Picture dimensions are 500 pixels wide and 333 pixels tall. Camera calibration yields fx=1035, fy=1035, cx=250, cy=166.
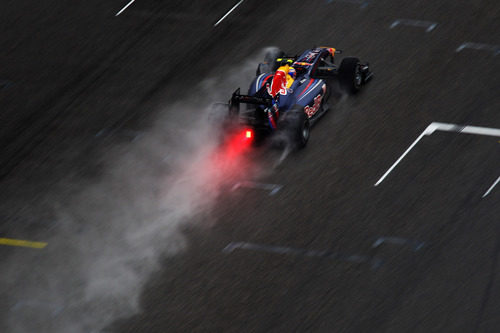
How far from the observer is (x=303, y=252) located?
57.2 feet

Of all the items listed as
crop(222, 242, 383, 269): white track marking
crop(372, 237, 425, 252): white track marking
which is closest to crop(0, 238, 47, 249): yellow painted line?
crop(222, 242, 383, 269): white track marking

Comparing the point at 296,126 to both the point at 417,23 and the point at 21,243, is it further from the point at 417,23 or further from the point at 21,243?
the point at 417,23

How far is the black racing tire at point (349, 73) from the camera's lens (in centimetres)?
2145

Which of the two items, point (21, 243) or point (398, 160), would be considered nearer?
point (21, 243)

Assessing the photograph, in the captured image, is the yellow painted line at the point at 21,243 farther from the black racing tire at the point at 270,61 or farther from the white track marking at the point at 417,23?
the white track marking at the point at 417,23

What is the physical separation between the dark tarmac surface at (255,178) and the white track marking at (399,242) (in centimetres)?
4

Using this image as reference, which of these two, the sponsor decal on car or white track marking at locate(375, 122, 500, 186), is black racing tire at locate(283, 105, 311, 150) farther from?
white track marking at locate(375, 122, 500, 186)

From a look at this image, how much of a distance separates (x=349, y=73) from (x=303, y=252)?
5.40m

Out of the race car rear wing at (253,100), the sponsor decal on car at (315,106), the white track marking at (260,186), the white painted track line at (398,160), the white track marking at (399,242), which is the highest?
the race car rear wing at (253,100)

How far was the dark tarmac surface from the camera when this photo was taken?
1641 cm

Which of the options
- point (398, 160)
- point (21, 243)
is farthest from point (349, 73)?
point (21, 243)

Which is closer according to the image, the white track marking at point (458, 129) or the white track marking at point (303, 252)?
the white track marking at point (303, 252)

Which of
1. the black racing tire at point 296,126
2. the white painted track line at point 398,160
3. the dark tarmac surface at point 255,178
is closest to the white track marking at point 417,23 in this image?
the dark tarmac surface at point 255,178

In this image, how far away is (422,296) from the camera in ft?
Answer: 53.5
